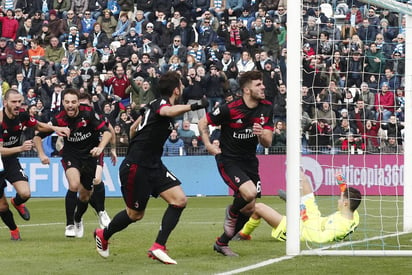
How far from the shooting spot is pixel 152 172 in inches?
419

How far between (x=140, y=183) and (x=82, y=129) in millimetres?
3813

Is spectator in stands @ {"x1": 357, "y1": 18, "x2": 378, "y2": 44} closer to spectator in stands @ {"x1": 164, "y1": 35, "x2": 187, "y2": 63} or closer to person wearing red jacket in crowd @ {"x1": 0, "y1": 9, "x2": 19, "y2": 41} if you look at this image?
spectator in stands @ {"x1": 164, "y1": 35, "x2": 187, "y2": 63}

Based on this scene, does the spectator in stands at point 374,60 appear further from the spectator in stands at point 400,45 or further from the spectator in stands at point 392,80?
the spectator in stands at point 400,45

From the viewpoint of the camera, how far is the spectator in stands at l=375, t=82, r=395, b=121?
1795 centimetres

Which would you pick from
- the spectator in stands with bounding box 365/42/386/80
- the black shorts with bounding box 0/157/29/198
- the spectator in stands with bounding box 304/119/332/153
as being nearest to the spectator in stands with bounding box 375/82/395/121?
the spectator in stands with bounding box 365/42/386/80

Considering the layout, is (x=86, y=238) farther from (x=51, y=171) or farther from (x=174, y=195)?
(x=51, y=171)

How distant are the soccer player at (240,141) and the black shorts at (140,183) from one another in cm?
76

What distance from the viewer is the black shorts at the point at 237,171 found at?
11344 mm

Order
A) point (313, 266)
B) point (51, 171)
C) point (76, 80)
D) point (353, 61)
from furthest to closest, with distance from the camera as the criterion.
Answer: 1. point (76, 80)
2. point (51, 171)
3. point (353, 61)
4. point (313, 266)

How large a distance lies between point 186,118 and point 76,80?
4170 millimetres

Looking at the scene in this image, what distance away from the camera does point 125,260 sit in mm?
10719

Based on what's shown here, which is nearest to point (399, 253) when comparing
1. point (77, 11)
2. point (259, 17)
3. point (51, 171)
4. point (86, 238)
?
point (86, 238)

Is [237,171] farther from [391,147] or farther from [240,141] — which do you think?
[391,147]

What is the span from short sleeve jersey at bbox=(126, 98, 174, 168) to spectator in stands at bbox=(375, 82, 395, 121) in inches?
304
